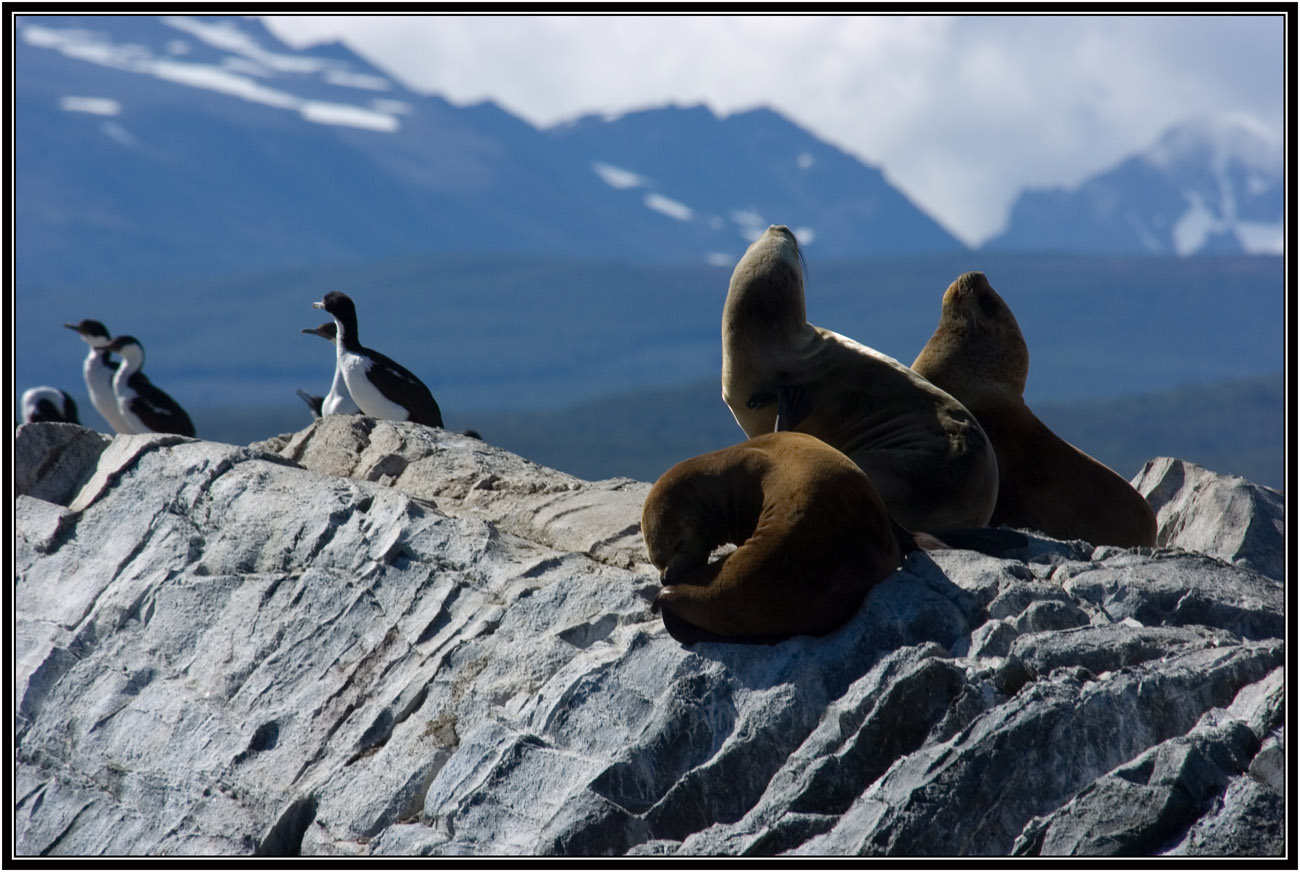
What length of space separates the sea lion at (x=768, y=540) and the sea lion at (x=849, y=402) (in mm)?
798

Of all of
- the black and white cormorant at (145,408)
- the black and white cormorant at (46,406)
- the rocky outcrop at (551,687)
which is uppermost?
the rocky outcrop at (551,687)

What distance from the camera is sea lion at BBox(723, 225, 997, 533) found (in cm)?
682

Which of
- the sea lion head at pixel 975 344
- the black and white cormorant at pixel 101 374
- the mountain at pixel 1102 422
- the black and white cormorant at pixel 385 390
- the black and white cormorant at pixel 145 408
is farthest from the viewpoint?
the mountain at pixel 1102 422

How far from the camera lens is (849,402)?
7.27 metres

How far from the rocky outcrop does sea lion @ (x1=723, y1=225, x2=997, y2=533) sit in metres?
0.55

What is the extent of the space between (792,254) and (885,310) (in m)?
135

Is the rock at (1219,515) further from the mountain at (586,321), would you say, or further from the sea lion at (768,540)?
the mountain at (586,321)

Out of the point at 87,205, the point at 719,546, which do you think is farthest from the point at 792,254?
the point at 87,205

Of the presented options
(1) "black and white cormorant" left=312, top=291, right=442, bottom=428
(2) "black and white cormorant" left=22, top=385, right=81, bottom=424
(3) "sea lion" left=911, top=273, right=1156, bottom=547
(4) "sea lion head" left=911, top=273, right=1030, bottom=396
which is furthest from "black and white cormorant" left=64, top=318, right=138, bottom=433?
(3) "sea lion" left=911, top=273, right=1156, bottom=547

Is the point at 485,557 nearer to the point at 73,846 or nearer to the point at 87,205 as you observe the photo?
the point at 73,846

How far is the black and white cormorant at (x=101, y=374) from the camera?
15.6m

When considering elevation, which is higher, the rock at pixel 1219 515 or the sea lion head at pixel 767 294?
the sea lion head at pixel 767 294

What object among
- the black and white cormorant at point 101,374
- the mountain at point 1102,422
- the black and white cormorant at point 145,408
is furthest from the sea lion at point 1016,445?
the mountain at point 1102,422

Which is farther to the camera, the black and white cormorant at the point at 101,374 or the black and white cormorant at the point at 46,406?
the black and white cormorant at the point at 46,406
